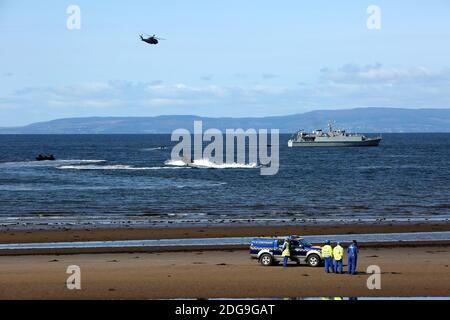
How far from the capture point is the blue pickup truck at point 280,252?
32.8 meters

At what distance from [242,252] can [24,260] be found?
10302 mm

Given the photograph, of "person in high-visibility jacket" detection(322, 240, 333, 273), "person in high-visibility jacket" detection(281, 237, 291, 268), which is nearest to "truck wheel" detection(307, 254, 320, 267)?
"person in high-visibility jacket" detection(281, 237, 291, 268)

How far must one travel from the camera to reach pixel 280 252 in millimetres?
33062

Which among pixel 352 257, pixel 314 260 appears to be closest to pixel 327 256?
pixel 352 257

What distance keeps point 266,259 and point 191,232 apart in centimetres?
1388

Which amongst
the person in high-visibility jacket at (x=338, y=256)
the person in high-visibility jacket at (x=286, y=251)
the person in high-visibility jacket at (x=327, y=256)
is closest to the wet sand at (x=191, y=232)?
the person in high-visibility jacket at (x=286, y=251)

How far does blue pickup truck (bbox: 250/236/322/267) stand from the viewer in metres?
32.8

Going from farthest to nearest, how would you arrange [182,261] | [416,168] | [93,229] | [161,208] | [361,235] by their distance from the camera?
[416,168]
[161,208]
[93,229]
[361,235]
[182,261]

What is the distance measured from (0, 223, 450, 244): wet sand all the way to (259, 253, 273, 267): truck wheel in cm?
1152

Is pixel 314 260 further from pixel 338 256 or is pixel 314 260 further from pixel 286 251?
pixel 338 256

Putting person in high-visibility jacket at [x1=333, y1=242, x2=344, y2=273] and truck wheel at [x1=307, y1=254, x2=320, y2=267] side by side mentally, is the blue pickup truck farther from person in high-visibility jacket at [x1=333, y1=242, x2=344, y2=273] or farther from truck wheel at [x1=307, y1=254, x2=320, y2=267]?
person in high-visibility jacket at [x1=333, y1=242, x2=344, y2=273]
